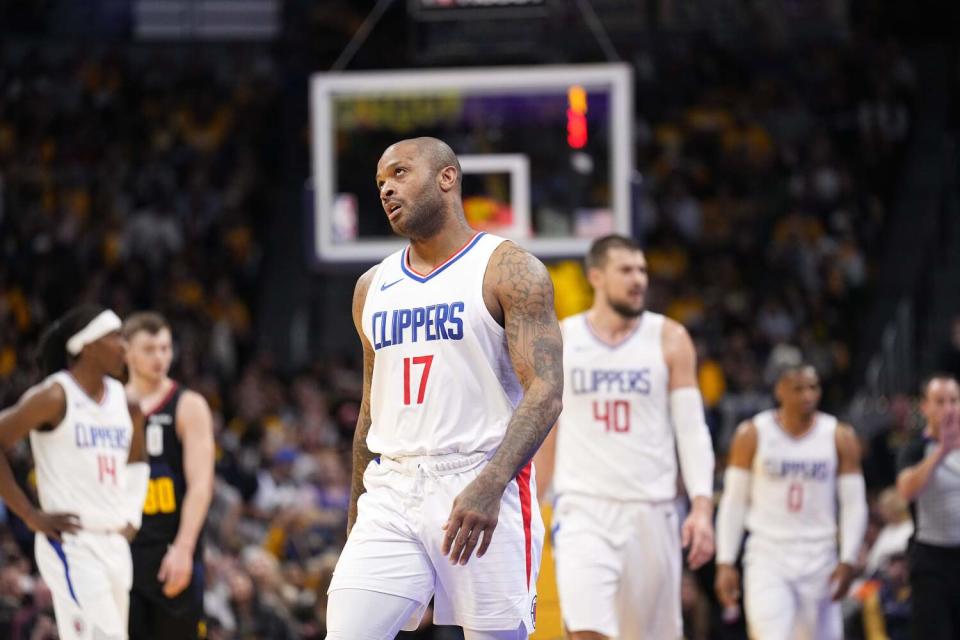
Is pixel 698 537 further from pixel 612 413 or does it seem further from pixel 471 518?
pixel 471 518

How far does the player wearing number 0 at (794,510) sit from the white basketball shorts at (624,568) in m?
1.83

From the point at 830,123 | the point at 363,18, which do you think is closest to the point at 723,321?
the point at 830,123

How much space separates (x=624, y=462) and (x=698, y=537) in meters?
0.63

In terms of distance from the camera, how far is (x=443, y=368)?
5.47 m

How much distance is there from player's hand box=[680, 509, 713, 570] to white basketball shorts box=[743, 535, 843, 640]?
2250 millimetres

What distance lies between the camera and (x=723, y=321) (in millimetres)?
19781

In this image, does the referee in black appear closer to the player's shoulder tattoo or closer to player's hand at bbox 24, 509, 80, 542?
the player's shoulder tattoo

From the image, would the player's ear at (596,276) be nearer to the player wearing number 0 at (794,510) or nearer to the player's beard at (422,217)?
the player wearing number 0 at (794,510)

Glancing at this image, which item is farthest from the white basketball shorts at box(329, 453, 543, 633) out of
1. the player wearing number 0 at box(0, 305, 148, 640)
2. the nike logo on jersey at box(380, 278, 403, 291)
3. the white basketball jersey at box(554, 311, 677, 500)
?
the white basketball jersey at box(554, 311, 677, 500)

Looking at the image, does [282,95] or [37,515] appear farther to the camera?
[282,95]

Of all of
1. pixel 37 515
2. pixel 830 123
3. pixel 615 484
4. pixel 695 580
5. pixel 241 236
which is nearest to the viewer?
pixel 37 515

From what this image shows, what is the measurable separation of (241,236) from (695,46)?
7308 millimetres

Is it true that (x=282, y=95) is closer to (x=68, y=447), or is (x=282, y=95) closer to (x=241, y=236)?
(x=241, y=236)

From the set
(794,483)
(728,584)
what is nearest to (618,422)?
(728,584)
